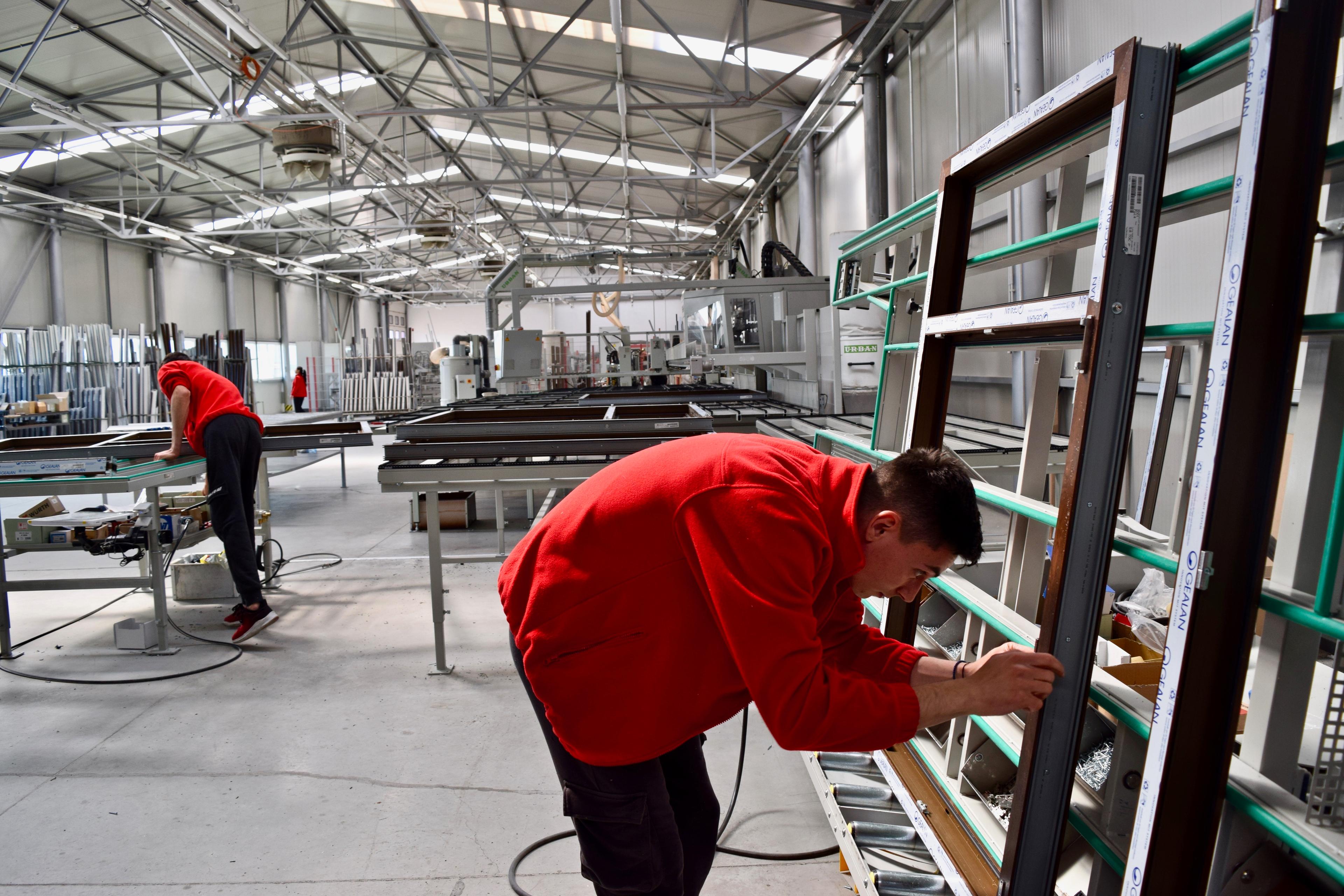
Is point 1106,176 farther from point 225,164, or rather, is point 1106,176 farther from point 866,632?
point 225,164

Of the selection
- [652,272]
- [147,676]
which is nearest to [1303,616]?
[147,676]

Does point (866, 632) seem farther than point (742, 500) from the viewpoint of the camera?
Yes

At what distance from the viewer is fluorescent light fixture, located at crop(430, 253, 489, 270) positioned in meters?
21.4

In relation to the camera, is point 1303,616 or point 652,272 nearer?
point 1303,616

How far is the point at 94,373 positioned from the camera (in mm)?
12953

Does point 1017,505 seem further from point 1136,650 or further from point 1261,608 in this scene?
point 1136,650

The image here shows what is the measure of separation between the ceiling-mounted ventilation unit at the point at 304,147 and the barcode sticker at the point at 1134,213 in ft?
26.5

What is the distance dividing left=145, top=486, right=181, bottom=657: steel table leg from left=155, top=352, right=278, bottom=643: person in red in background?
285 mm

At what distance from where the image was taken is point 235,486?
15.1ft

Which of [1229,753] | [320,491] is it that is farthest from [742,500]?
[320,491]

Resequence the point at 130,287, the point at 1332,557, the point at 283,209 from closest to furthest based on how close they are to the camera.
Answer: the point at 1332,557 → the point at 283,209 → the point at 130,287

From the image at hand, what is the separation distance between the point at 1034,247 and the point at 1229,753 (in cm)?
105

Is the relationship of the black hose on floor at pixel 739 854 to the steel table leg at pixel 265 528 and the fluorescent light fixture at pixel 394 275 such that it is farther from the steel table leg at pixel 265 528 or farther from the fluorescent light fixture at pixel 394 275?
the fluorescent light fixture at pixel 394 275

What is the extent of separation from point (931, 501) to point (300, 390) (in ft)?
67.6
